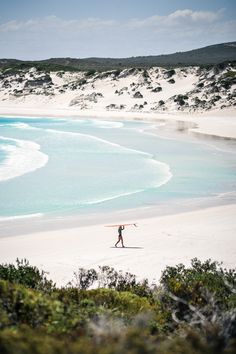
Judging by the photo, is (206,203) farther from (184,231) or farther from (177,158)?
(177,158)

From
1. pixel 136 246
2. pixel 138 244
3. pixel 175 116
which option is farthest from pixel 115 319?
pixel 175 116

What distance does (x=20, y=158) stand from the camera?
31.2 metres

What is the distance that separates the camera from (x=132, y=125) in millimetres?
51812

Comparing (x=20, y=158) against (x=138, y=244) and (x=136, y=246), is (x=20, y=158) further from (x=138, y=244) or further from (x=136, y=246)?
(x=136, y=246)

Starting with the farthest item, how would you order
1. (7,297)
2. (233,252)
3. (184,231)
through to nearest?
1. (184,231)
2. (233,252)
3. (7,297)

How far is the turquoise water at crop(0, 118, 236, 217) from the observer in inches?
806

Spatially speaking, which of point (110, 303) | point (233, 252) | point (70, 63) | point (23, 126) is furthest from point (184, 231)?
point (70, 63)

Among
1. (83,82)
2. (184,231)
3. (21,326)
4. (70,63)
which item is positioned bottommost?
(184,231)

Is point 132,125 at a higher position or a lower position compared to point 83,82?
lower

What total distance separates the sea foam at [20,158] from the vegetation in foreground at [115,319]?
17.3 m

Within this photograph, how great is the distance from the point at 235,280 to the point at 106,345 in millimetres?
6131

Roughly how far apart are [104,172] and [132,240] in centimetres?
1157

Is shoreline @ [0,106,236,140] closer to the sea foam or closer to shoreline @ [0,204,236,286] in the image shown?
the sea foam

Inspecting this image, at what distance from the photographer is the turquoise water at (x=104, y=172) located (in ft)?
67.2
